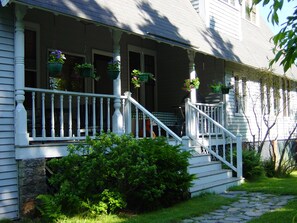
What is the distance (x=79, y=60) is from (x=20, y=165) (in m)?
4.72

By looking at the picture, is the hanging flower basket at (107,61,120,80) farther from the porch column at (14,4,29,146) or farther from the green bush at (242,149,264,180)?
the green bush at (242,149,264,180)

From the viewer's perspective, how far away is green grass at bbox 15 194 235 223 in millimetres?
6516

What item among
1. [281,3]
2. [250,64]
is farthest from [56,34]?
[281,3]

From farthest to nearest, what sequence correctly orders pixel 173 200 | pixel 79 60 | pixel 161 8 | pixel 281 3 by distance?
pixel 161 8 → pixel 79 60 → pixel 173 200 → pixel 281 3

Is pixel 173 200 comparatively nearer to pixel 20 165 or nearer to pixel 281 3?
pixel 20 165

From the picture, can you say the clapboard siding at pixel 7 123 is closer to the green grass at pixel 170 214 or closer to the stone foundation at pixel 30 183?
the stone foundation at pixel 30 183

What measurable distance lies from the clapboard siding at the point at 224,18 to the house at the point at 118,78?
4 cm

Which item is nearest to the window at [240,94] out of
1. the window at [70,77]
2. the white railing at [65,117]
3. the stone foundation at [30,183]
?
the window at [70,77]

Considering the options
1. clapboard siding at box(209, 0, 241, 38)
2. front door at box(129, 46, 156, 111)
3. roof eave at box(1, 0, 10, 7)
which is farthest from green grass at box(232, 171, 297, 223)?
clapboard siding at box(209, 0, 241, 38)

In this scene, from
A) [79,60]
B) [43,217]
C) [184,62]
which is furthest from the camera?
[184,62]

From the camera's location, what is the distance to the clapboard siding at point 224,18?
1438 centimetres

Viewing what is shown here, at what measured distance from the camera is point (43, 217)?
21.7ft

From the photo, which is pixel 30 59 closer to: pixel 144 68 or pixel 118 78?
pixel 118 78

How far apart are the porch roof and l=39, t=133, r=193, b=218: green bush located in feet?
8.14
